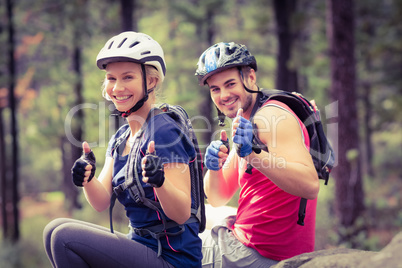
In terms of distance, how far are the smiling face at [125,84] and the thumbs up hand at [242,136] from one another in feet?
2.85

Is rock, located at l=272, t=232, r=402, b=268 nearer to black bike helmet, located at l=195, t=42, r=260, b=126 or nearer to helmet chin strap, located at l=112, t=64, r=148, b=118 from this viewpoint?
black bike helmet, located at l=195, t=42, r=260, b=126

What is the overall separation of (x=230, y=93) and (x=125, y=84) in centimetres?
87

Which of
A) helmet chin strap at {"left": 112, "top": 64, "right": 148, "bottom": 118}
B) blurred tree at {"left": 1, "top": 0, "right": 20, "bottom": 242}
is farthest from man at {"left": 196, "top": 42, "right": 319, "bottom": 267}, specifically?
blurred tree at {"left": 1, "top": 0, "right": 20, "bottom": 242}

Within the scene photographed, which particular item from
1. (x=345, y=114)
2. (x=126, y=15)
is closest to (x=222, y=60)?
(x=345, y=114)

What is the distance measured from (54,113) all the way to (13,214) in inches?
226

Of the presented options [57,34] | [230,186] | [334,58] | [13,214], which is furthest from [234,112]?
[13,214]

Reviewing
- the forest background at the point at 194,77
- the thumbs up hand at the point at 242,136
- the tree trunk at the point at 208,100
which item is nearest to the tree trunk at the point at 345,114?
the forest background at the point at 194,77

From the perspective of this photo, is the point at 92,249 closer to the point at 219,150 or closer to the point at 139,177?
the point at 139,177

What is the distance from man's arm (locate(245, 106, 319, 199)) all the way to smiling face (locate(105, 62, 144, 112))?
3.18ft

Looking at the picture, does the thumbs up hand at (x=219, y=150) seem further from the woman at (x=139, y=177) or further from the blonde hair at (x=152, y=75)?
the blonde hair at (x=152, y=75)

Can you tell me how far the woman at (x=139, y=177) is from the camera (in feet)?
8.38

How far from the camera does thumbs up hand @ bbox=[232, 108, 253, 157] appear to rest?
8.57 feet

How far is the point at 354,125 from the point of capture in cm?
916

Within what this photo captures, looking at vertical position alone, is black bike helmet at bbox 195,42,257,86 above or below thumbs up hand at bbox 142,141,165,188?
above
